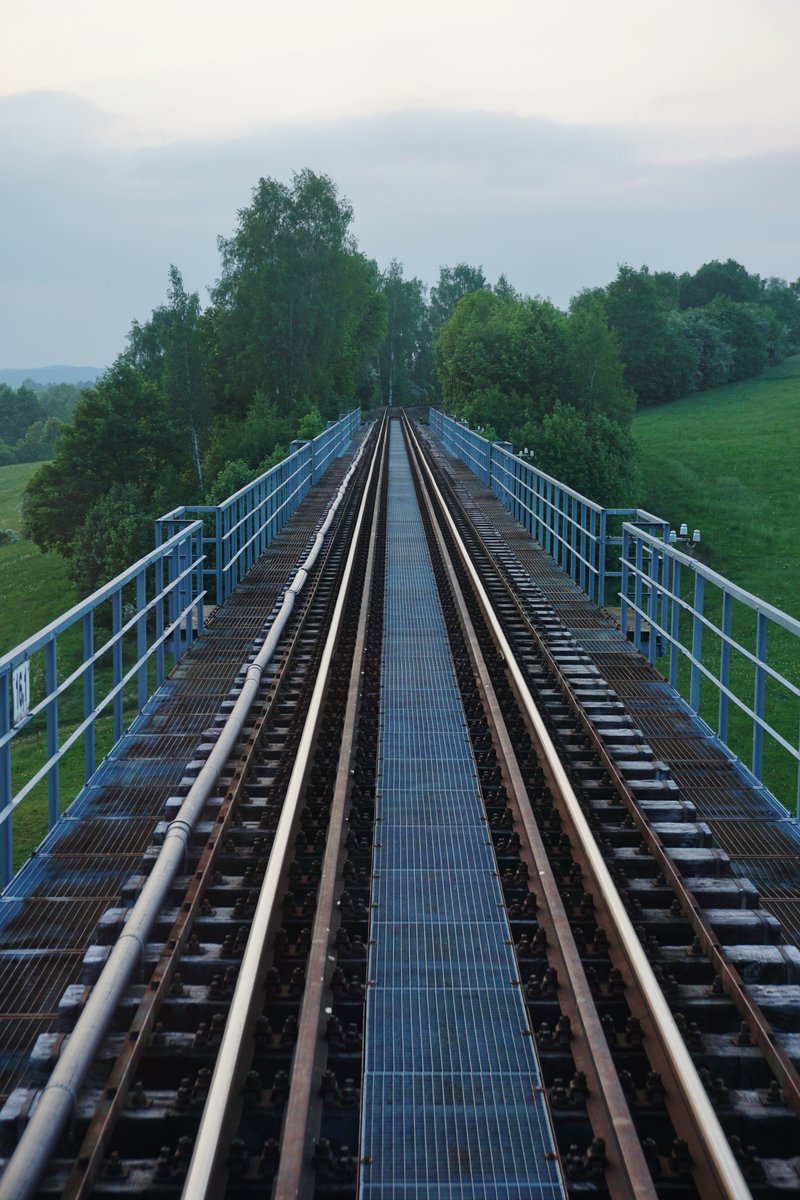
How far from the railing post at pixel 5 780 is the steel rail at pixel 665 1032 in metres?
2.87

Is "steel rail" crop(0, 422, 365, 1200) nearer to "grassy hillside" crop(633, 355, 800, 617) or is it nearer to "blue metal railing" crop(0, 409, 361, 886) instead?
"blue metal railing" crop(0, 409, 361, 886)

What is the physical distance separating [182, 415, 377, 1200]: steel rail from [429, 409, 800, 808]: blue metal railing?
2714mm

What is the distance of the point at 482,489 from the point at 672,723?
57.0 ft

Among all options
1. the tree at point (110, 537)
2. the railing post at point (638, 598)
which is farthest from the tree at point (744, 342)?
the railing post at point (638, 598)

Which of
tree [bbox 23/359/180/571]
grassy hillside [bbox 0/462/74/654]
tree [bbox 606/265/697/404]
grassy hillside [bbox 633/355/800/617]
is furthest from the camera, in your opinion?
tree [bbox 606/265/697/404]

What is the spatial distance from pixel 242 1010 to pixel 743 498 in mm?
49047

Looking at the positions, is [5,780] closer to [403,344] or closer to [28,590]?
[28,590]

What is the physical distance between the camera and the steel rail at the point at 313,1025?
11.8 ft

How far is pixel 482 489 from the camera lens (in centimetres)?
2612

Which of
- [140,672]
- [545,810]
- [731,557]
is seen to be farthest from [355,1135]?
[731,557]

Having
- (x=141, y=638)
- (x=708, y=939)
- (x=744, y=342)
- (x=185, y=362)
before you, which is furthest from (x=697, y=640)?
(x=744, y=342)

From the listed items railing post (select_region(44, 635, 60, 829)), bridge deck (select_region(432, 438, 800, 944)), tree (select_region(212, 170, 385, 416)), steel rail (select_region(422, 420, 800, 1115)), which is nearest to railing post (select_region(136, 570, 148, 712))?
railing post (select_region(44, 635, 60, 829))

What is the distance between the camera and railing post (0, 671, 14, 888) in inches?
222

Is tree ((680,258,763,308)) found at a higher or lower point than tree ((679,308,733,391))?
higher
